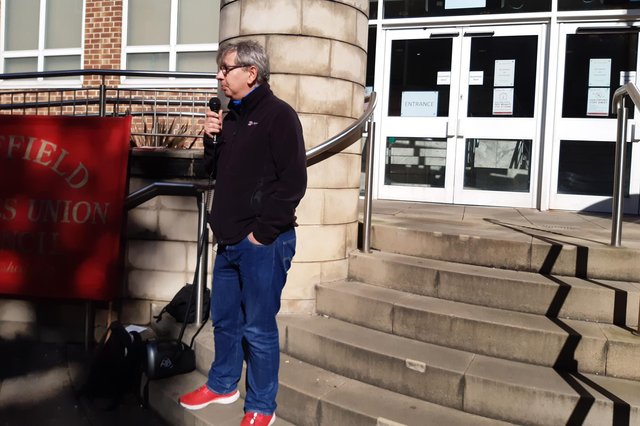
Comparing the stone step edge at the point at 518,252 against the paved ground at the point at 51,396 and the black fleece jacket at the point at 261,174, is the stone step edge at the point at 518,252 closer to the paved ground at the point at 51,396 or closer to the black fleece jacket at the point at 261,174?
the black fleece jacket at the point at 261,174

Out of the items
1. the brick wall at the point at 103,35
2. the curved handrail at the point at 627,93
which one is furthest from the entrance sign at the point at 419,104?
the brick wall at the point at 103,35

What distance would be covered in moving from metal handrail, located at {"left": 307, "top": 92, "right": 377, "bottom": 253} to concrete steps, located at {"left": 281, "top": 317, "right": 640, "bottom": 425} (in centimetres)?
98

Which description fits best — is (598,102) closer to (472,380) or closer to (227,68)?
(472,380)

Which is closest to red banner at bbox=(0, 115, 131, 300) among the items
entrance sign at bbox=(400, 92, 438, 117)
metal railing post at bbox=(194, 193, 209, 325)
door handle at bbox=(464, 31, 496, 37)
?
metal railing post at bbox=(194, 193, 209, 325)

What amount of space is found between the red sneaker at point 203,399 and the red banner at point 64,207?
1675mm

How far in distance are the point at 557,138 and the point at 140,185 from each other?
4662mm

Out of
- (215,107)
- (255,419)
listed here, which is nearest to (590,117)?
(215,107)

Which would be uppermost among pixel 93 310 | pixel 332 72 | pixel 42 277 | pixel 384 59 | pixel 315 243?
pixel 384 59

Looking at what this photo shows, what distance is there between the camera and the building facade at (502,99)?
250 inches

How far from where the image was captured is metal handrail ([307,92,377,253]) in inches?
152

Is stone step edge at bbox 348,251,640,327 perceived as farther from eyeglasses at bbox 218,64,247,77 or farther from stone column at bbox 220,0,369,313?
eyeglasses at bbox 218,64,247,77

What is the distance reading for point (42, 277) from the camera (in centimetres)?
458

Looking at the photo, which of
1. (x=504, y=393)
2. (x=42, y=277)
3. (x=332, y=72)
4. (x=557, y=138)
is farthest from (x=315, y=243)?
(x=557, y=138)

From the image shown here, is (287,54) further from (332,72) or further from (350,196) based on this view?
(350,196)
